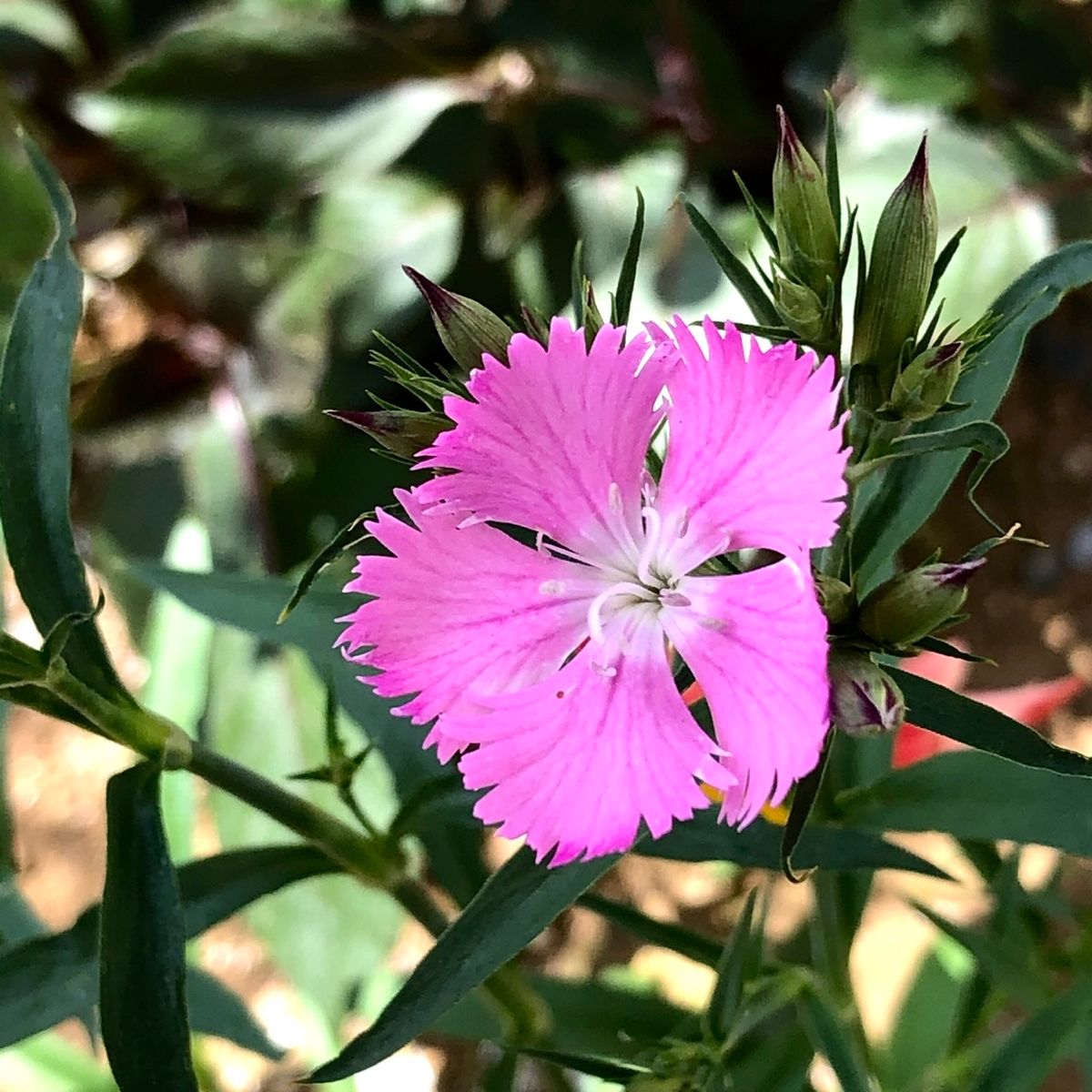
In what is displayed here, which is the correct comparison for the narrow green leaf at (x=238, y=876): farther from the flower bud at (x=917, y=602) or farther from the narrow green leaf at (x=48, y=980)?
the flower bud at (x=917, y=602)

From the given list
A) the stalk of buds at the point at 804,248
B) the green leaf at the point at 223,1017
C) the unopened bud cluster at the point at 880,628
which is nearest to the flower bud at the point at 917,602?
the unopened bud cluster at the point at 880,628

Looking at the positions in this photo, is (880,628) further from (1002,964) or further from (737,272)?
(1002,964)

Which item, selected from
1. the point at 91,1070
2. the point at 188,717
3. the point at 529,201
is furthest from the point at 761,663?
the point at 529,201

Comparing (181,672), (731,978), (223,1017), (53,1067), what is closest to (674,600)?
(731,978)

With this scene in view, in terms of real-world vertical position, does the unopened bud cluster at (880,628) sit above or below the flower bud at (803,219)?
below

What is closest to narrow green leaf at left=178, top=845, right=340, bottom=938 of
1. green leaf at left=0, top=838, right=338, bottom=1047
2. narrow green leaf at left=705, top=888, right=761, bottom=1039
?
green leaf at left=0, top=838, right=338, bottom=1047
